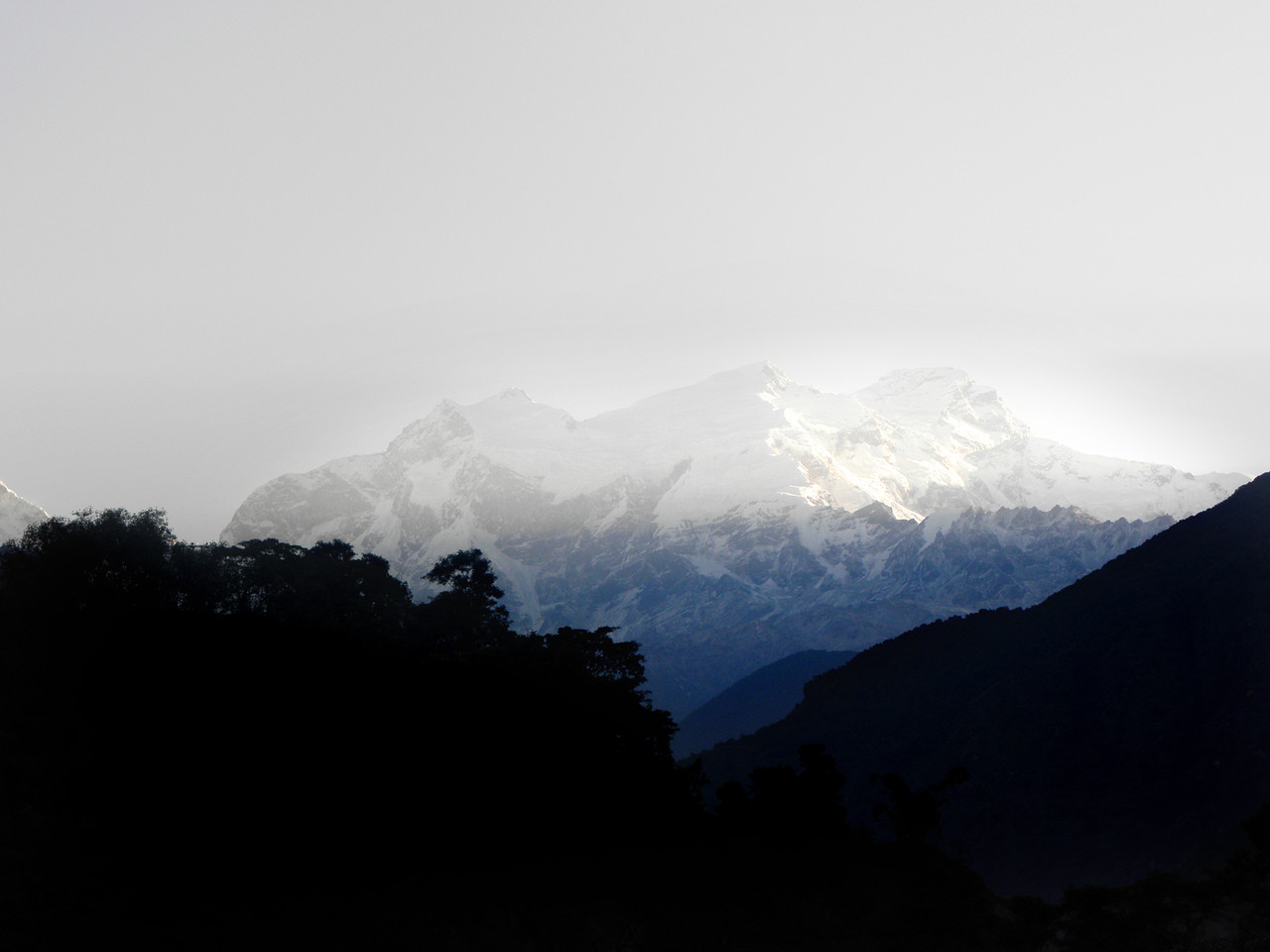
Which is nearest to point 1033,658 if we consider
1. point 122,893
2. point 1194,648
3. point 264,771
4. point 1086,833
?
point 1194,648

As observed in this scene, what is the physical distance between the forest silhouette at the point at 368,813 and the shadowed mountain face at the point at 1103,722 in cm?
1481

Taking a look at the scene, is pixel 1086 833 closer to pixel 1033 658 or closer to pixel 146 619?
pixel 1033 658

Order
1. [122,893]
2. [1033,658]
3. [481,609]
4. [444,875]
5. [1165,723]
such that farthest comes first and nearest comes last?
1. [1033,658]
2. [481,609]
3. [1165,723]
4. [444,875]
5. [122,893]

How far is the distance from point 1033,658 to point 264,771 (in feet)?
302

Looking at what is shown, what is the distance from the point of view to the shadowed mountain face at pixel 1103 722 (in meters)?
108

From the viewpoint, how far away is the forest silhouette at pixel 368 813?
78062mm

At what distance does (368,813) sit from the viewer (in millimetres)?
86875

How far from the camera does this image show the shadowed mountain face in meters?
108

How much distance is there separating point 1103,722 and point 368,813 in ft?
250

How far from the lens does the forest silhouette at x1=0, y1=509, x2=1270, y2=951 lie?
3073 inches

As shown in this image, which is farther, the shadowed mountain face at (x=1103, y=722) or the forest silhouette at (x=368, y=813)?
the shadowed mountain face at (x=1103, y=722)

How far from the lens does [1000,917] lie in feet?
290

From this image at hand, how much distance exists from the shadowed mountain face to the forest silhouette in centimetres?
1481

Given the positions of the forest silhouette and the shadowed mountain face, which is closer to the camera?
the forest silhouette
